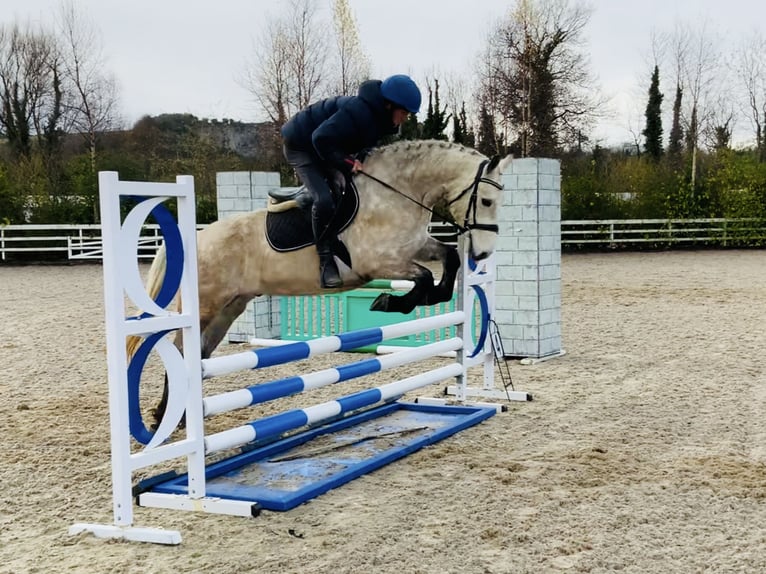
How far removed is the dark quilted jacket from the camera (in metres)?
4.11

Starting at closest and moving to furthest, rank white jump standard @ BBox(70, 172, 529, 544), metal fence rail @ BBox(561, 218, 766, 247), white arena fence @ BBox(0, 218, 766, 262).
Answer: white jump standard @ BBox(70, 172, 529, 544) < white arena fence @ BBox(0, 218, 766, 262) < metal fence rail @ BBox(561, 218, 766, 247)

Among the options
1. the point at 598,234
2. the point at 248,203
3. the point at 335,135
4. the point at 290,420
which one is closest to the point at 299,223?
the point at 335,135

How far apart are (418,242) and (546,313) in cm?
346

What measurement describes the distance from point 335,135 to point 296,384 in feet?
4.11

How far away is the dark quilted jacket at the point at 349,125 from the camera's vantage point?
4105 mm

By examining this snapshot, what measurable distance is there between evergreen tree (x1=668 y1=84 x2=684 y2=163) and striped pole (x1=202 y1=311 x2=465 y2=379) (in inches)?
1101

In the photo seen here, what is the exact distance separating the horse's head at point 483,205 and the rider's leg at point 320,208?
2.36ft

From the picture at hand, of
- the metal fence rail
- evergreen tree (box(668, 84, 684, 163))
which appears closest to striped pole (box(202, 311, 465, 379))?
the metal fence rail

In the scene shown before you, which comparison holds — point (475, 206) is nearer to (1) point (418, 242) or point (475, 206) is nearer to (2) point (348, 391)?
(1) point (418, 242)

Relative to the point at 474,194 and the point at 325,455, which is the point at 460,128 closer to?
the point at 474,194

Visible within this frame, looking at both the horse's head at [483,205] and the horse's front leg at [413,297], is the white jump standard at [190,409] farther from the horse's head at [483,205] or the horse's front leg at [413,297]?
the horse's head at [483,205]

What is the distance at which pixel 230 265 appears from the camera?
15.3 feet

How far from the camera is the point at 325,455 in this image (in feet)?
14.2

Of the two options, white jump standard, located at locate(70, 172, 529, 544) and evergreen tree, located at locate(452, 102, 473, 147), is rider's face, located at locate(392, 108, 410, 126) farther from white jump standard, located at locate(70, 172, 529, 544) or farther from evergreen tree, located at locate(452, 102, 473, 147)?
evergreen tree, located at locate(452, 102, 473, 147)
